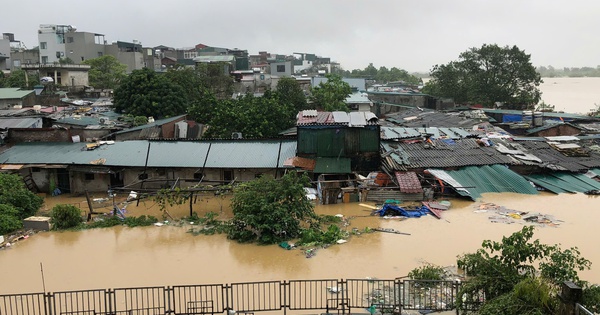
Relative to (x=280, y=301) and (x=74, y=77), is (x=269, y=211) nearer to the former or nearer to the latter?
(x=280, y=301)

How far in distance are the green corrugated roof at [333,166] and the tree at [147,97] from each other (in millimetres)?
14246

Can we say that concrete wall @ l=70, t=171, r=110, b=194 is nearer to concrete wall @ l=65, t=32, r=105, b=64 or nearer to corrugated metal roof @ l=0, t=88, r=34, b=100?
corrugated metal roof @ l=0, t=88, r=34, b=100

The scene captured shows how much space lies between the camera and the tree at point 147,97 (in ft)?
96.1

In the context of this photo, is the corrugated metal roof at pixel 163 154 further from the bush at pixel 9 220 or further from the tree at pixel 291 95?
the tree at pixel 291 95

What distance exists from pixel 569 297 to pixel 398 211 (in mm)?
9629

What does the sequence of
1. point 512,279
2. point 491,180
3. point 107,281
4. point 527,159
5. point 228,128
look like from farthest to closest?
point 228,128, point 527,159, point 491,180, point 107,281, point 512,279

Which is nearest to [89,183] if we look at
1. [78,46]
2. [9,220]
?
[9,220]

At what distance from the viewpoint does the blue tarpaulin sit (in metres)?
16.5

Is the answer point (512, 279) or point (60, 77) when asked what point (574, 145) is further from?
point (60, 77)

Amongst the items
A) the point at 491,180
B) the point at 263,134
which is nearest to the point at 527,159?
the point at 491,180

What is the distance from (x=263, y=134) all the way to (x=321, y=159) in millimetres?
6804

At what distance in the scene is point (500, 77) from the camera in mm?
40031

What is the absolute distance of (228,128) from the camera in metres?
25.4

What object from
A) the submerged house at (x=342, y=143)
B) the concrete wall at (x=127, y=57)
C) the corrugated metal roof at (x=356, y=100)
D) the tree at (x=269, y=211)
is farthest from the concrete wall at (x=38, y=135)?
the concrete wall at (x=127, y=57)
